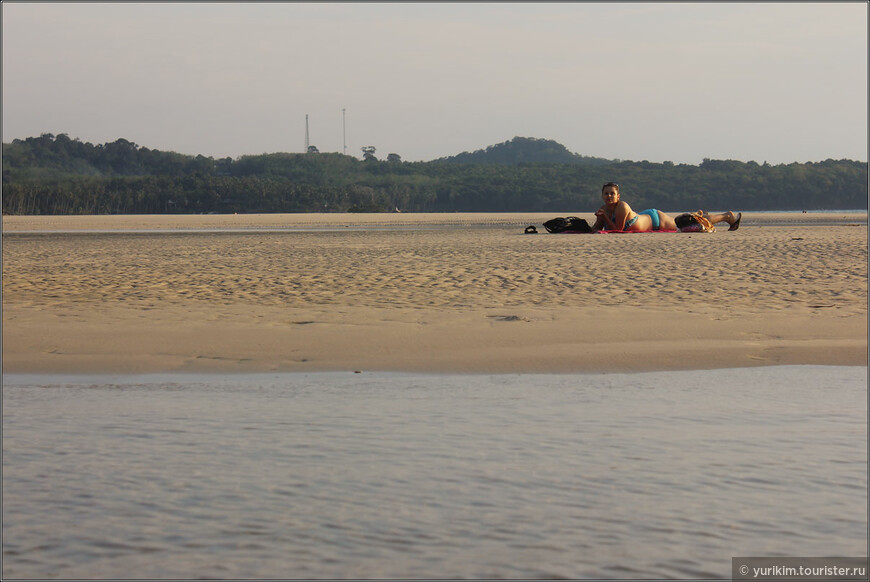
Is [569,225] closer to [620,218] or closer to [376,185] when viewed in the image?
[620,218]

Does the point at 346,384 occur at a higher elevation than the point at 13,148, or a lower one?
lower

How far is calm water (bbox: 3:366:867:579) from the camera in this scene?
4176 mm

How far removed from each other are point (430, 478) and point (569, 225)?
21774mm

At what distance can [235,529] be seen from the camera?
448cm

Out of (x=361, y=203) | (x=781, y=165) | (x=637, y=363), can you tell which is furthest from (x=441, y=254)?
(x=781, y=165)

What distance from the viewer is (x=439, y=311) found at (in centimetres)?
1180

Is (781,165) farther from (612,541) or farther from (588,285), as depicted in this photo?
(612,541)

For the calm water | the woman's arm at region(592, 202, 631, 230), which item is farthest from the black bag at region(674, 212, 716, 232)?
the calm water

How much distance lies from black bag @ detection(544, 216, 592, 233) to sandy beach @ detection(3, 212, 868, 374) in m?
6.26

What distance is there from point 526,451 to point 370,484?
1.08m

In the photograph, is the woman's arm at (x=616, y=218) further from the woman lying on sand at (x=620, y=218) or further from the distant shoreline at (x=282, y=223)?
the distant shoreline at (x=282, y=223)

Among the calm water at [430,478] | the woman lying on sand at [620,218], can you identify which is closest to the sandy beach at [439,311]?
the calm water at [430,478]

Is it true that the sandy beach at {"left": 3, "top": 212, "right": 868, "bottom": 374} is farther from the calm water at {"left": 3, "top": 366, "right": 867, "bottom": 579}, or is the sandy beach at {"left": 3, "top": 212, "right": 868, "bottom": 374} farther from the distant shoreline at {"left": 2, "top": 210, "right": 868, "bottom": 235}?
the distant shoreline at {"left": 2, "top": 210, "right": 868, "bottom": 235}

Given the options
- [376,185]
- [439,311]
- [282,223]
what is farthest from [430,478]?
[376,185]
